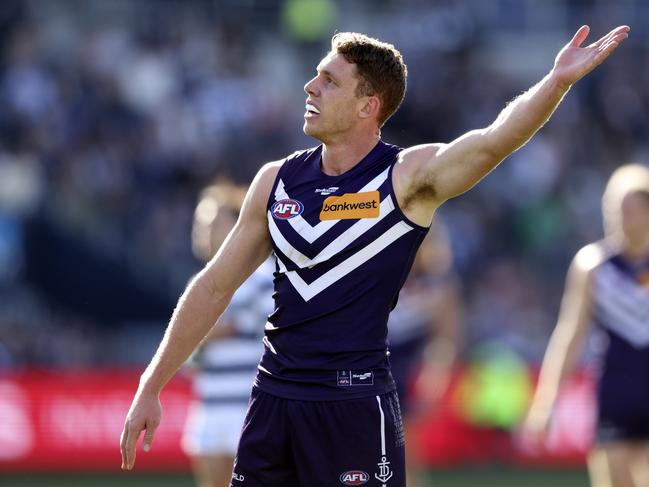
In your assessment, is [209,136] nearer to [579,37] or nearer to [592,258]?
[592,258]

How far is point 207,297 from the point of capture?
5.36 m

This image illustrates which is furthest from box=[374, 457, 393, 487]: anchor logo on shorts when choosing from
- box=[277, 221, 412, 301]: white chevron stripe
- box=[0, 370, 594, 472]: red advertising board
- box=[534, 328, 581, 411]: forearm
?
box=[0, 370, 594, 472]: red advertising board

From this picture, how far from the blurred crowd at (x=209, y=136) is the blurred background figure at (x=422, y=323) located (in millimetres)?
6393

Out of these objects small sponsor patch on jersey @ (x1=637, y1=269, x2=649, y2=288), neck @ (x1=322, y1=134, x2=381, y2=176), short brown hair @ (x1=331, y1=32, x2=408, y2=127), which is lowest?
neck @ (x1=322, y1=134, x2=381, y2=176)

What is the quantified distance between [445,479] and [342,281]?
869 cm

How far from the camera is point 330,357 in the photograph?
512 centimetres

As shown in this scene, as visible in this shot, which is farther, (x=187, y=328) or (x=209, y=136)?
(x=209, y=136)

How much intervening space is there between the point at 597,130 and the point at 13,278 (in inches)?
385

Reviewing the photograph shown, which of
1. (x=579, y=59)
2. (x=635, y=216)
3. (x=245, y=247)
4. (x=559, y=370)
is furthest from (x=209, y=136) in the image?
(x=579, y=59)

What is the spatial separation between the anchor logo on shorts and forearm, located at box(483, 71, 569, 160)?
4.26 ft

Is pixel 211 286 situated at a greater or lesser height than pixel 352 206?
lesser

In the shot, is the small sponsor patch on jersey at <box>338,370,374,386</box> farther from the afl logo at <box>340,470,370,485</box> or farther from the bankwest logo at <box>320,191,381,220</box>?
the bankwest logo at <box>320,191,381,220</box>

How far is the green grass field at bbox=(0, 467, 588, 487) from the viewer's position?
12.9 metres

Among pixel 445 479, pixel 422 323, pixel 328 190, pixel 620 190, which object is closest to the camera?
pixel 328 190
